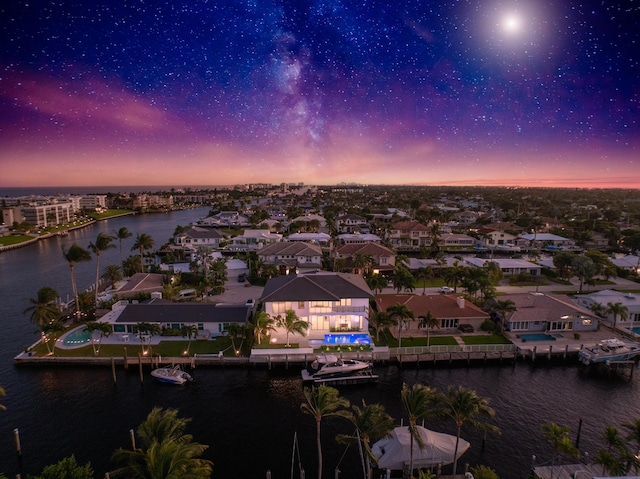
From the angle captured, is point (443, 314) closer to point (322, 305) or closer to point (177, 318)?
point (322, 305)

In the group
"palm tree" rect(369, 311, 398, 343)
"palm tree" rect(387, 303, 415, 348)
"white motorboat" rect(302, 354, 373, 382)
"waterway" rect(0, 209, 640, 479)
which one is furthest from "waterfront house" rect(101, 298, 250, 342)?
"palm tree" rect(387, 303, 415, 348)

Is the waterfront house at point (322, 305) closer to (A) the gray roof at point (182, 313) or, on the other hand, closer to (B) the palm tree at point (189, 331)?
(A) the gray roof at point (182, 313)

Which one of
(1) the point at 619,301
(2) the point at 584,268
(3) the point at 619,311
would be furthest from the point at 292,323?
(2) the point at 584,268

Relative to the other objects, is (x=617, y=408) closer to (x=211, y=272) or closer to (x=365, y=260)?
(x=365, y=260)

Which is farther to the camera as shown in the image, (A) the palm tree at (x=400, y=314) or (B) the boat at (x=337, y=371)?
(A) the palm tree at (x=400, y=314)

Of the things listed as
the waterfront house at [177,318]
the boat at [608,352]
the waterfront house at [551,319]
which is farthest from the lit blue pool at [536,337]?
the waterfront house at [177,318]

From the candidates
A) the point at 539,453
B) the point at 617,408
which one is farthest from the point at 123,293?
the point at 617,408
